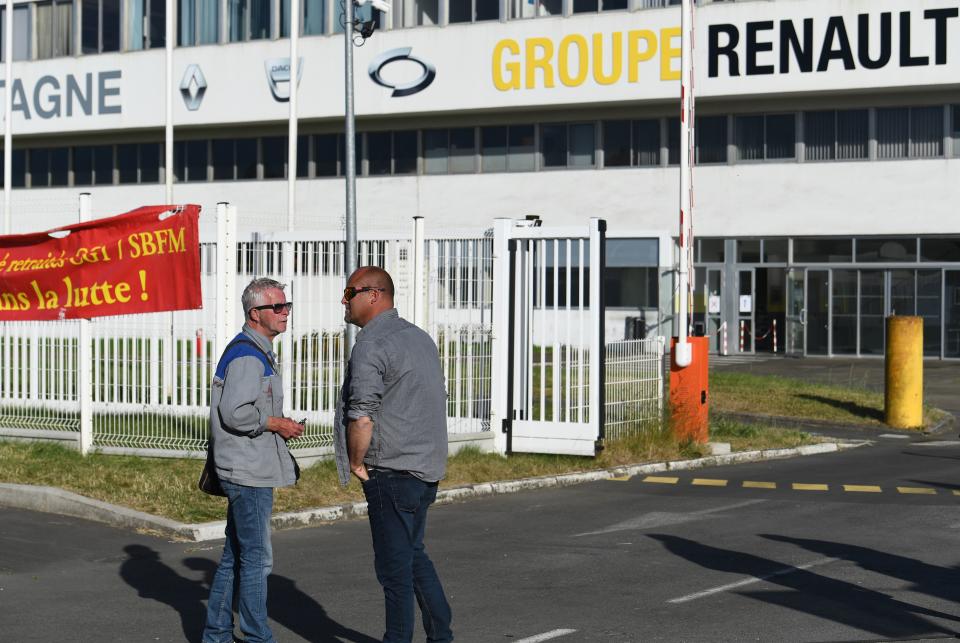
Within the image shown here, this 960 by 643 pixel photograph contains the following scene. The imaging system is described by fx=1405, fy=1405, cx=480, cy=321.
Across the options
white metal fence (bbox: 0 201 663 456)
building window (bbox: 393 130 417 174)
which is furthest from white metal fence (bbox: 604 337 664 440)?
building window (bbox: 393 130 417 174)

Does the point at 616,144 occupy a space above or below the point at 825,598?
above

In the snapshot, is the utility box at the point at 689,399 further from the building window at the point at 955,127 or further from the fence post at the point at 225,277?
the building window at the point at 955,127

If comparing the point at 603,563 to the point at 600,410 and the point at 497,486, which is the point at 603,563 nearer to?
the point at 497,486

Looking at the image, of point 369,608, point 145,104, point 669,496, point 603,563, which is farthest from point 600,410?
point 145,104

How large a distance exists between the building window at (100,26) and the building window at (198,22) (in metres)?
2.30

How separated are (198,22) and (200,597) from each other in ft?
114

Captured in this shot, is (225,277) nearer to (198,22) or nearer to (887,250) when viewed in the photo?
(887,250)

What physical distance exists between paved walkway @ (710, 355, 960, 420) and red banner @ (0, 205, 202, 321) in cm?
1320

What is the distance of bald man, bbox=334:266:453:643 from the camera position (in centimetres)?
618

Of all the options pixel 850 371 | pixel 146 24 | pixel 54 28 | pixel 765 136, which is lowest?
pixel 850 371

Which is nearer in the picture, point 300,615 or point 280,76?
point 300,615

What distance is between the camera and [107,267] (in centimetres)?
1402

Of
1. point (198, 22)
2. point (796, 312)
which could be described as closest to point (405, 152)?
point (198, 22)

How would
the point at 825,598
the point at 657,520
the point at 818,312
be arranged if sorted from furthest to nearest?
the point at 818,312
the point at 657,520
the point at 825,598
